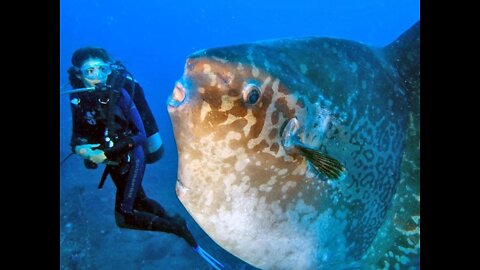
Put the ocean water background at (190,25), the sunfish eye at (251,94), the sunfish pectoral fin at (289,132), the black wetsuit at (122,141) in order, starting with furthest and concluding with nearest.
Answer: the ocean water background at (190,25), the black wetsuit at (122,141), the sunfish pectoral fin at (289,132), the sunfish eye at (251,94)

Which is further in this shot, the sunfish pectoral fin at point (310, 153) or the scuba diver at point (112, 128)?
the scuba diver at point (112, 128)

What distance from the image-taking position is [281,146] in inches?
74.3

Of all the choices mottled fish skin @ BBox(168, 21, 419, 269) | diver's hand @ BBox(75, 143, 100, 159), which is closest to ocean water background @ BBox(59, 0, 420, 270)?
diver's hand @ BBox(75, 143, 100, 159)

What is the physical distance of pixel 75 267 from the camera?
6.72 m

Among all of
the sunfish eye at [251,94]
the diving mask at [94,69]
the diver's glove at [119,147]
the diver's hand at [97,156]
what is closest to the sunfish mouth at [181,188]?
the sunfish eye at [251,94]

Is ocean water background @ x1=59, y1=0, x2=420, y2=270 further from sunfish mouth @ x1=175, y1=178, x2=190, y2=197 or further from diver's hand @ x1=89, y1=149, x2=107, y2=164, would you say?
sunfish mouth @ x1=175, y1=178, x2=190, y2=197

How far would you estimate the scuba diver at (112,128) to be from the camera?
161 inches

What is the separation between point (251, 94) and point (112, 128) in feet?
9.13

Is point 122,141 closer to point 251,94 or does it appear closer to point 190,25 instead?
point 251,94

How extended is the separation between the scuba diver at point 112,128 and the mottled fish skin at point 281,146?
248 cm

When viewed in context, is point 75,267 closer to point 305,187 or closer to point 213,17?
point 305,187

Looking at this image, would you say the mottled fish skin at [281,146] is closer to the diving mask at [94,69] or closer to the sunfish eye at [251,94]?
the sunfish eye at [251,94]
